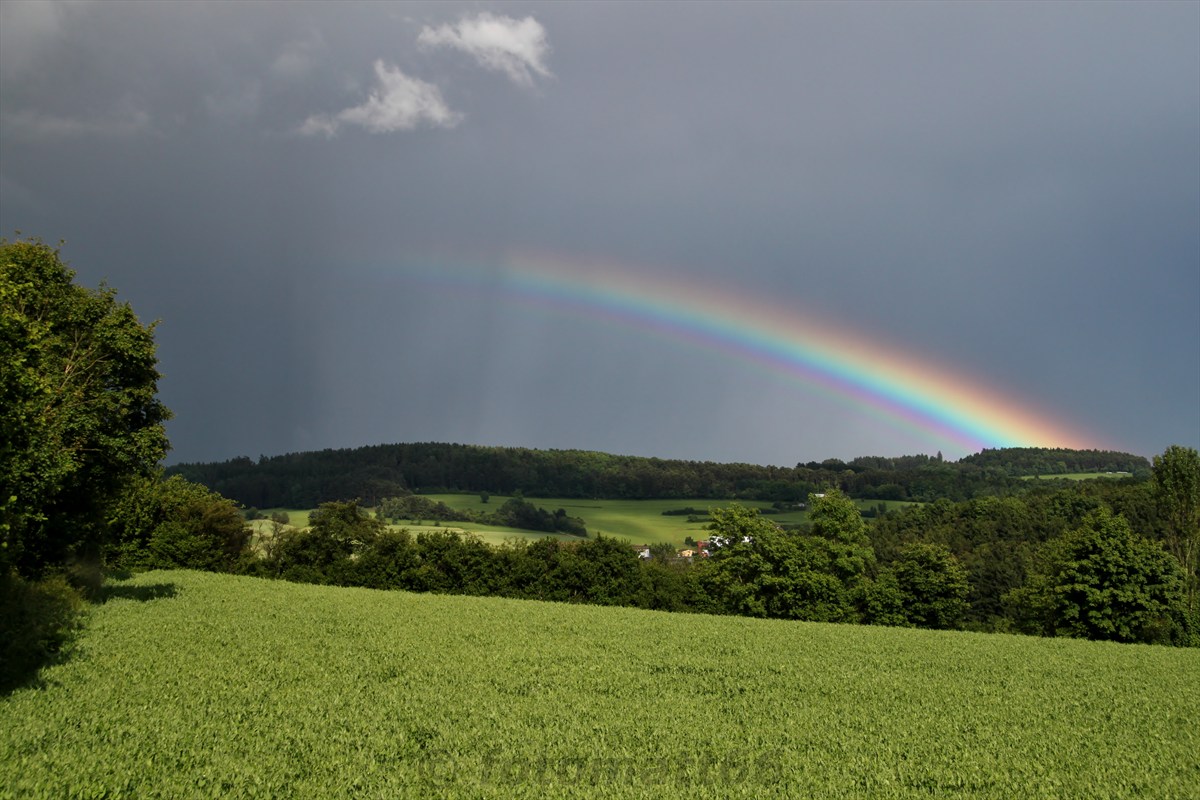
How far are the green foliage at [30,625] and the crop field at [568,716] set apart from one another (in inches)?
31.8

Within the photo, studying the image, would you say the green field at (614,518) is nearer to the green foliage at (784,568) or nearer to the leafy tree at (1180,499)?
the green foliage at (784,568)

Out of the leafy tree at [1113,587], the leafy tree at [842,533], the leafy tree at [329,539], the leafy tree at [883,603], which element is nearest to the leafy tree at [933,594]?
the leafy tree at [883,603]

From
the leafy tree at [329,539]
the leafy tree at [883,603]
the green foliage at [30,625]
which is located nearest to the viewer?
the green foliage at [30,625]

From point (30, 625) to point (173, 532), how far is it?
44.6 metres

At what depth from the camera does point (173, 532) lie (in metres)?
64.0

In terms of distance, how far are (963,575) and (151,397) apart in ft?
215

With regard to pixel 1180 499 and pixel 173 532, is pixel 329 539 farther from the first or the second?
pixel 1180 499

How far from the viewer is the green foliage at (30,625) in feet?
68.9

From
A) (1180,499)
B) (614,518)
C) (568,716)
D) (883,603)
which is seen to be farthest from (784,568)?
(614,518)

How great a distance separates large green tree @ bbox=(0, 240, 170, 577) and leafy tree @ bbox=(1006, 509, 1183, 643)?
61.1m

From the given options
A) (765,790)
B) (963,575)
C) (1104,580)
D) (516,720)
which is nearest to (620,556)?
(963,575)

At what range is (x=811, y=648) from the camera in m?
34.2

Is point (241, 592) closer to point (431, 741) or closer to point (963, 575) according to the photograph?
point (431, 741)

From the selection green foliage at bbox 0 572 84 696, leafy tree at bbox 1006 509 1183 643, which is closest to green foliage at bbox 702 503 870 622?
leafy tree at bbox 1006 509 1183 643
